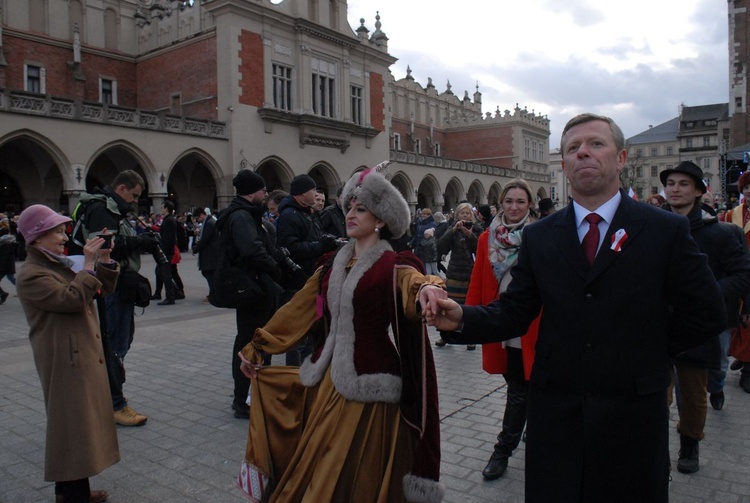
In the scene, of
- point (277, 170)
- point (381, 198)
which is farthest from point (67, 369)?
point (277, 170)

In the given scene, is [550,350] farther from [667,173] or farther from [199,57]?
[199,57]

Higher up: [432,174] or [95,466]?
[432,174]

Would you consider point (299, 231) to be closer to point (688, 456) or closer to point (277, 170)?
point (688, 456)

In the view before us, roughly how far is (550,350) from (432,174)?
3697 centimetres

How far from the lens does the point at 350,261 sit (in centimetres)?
303

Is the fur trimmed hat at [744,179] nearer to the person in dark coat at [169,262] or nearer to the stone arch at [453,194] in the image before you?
the person in dark coat at [169,262]

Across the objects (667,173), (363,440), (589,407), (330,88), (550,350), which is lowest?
(363,440)

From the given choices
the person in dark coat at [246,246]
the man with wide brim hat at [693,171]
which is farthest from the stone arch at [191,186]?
the man with wide brim hat at [693,171]

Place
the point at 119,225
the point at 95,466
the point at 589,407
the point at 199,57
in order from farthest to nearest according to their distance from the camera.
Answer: the point at 199,57
the point at 119,225
the point at 95,466
the point at 589,407

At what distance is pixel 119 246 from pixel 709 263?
4.34 meters

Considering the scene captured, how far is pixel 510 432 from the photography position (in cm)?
384

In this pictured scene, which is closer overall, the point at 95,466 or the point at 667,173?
the point at 95,466

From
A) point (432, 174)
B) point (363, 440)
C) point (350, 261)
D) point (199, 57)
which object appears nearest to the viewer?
point (363, 440)

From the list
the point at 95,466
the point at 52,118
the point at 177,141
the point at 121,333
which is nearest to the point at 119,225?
the point at 121,333
